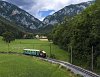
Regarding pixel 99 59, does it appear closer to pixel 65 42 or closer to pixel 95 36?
pixel 95 36

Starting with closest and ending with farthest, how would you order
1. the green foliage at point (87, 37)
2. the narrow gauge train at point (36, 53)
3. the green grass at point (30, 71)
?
the green grass at point (30, 71)
the green foliage at point (87, 37)
the narrow gauge train at point (36, 53)

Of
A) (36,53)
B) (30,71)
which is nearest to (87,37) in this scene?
(30,71)

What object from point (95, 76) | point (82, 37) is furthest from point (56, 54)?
point (95, 76)

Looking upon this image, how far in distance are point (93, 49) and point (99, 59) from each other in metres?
5.70

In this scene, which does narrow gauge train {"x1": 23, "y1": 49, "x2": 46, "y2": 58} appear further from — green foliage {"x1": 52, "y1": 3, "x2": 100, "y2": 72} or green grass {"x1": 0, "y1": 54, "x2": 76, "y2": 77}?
green grass {"x1": 0, "y1": 54, "x2": 76, "y2": 77}

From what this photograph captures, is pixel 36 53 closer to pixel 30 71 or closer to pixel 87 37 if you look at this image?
pixel 87 37

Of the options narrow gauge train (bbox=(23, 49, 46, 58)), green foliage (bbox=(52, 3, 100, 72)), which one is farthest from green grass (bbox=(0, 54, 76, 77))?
narrow gauge train (bbox=(23, 49, 46, 58))

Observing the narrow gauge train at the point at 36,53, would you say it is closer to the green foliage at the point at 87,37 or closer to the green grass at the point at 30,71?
the green foliage at the point at 87,37

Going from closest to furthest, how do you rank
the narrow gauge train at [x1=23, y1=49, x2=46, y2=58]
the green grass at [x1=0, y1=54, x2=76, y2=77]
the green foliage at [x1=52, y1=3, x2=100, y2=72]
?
the green grass at [x1=0, y1=54, x2=76, y2=77] < the green foliage at [x1=52, y1=3, x2=100, y2=72] < the narrow gauge train at [x1=23, y1=49, x2=46, y2=58]

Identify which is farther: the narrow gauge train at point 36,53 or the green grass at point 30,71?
the narrow gauge train at point 36,53

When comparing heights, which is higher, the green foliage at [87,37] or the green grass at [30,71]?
the green foliage at [87,37]

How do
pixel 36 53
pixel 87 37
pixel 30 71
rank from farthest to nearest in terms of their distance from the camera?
1. pixel 36 53
2. pixel 87 37
3. pixel 30 71

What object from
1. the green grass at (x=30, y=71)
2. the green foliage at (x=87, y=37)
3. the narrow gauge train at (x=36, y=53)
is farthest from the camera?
the narrow gauge train at (x=36, y=53)

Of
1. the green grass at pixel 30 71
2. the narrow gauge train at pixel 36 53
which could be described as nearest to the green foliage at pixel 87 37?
the green grass at pixel 30 71
